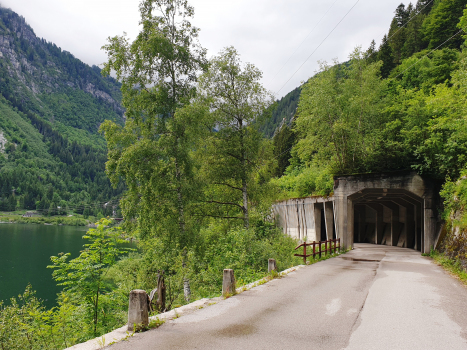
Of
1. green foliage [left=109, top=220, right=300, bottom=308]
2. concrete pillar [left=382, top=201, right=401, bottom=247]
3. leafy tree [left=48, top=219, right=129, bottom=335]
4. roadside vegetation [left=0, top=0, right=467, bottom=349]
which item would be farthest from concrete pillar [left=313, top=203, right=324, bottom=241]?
leafy tree [left=48, top=219, right=129, bottom=335]

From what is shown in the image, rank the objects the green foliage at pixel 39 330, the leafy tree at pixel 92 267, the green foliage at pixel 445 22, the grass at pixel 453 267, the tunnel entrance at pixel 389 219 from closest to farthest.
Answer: the green foliage at pixel 39 330 → the leafy tree at pixel 92 267 → the grass at pixel 453 267 → the tunnel entrance at pixel 389 219 → the green foliage at pixel 445 22

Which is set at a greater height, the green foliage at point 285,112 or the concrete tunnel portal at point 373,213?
the green foliage at point 285,112

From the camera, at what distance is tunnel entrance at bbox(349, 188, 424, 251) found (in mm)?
26492

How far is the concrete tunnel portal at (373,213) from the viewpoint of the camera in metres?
19.4

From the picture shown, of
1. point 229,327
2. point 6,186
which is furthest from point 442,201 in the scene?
point 6,186

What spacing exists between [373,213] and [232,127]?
2680cm

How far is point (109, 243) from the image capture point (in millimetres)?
9836

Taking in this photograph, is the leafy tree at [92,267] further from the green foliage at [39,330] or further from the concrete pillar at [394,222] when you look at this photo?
the concrete pillar at [394,222]

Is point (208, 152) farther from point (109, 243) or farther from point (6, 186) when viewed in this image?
point (6, 186)

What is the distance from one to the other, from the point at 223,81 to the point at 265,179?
6343 mm

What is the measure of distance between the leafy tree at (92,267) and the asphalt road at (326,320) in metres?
4.26

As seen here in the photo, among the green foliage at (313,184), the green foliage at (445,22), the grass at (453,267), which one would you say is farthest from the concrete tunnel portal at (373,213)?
the green foliage at (445,22)

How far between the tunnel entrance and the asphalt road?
14171 millimetres

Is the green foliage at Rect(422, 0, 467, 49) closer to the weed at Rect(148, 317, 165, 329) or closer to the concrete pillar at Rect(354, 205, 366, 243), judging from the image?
the concrete pillar at Rect(354, 205, 366, 243)
